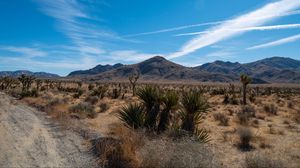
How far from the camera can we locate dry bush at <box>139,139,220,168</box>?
8.70 metres

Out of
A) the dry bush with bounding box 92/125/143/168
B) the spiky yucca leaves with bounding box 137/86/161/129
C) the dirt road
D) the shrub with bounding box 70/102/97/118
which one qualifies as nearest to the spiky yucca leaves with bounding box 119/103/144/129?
the spiky yucca leaves with bounding box 137/86/161/129

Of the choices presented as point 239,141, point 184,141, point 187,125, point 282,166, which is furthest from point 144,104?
point 282,166

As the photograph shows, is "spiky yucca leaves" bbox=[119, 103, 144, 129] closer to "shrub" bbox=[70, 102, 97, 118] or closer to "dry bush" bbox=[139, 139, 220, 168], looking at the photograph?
"dry bush" bbox=[139, 139, 220, 168]

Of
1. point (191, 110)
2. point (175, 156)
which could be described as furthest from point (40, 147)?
point (191, 110)

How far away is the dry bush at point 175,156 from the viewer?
8703mm

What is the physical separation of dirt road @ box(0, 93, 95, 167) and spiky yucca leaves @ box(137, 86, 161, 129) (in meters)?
2.94

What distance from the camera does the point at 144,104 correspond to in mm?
15656

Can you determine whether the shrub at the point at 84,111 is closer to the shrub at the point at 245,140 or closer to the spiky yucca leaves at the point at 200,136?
the spiky yucca leaves at the point at 200,136

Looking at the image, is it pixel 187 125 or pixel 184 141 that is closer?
pixel 184 141

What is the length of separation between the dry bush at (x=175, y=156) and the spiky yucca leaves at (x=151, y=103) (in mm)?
4582

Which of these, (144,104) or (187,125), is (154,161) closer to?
(187,125)

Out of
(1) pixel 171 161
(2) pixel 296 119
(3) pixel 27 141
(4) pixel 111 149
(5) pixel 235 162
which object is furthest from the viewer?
(2) pixel 296 119

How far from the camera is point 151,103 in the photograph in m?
15.5

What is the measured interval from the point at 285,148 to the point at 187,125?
3.66 m
